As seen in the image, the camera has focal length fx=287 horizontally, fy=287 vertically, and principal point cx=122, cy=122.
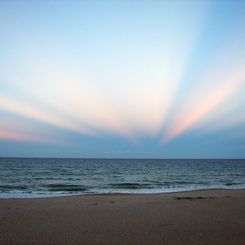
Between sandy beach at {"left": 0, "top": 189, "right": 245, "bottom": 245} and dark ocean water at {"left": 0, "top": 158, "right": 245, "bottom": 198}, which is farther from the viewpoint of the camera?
dark ocean water at {"left": 0, "top": 158, "right": 245, "bottom": 198}

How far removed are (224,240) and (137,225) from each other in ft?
9.74

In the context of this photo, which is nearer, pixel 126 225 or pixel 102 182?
pixel 126 225

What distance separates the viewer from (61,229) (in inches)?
361

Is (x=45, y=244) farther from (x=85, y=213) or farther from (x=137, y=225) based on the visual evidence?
(x=85, y=213)

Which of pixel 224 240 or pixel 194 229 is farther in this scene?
pixel 194 229

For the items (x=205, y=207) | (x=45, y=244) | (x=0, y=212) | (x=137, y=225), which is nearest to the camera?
(x=45, y=244)

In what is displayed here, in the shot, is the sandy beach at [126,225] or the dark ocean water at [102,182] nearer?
the sandy beach at [126,225]

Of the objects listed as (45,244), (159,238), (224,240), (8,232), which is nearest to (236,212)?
(224,240)

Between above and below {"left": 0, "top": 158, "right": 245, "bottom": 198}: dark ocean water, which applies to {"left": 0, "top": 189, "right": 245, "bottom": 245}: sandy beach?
below

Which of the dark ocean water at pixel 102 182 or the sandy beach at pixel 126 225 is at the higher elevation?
the dark ocean water at pixel 102 182

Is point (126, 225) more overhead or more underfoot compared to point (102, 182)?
more underfoot

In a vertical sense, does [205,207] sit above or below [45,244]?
above

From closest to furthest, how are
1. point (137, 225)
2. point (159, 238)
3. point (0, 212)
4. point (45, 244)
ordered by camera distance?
point (45, 244) → point (159, 238) → point (137, 225) → point (0, 212)

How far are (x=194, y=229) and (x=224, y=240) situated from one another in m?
1.33
